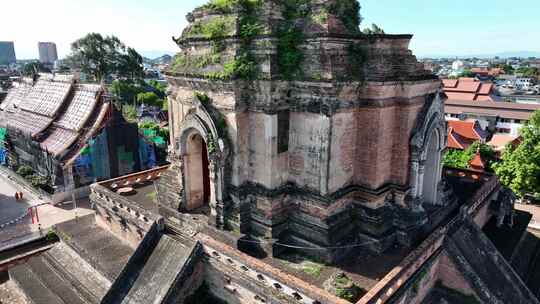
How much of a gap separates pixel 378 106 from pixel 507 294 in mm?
8339

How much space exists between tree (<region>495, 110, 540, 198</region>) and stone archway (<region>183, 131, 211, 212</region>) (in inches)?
856

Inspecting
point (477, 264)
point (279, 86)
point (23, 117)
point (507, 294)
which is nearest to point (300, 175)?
point (279, 86)

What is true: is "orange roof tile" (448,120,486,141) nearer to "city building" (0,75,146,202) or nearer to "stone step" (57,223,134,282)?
"city building" (0,75,146,202)

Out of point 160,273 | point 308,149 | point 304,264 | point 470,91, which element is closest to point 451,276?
point 304,264

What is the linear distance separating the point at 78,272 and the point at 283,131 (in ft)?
36.2

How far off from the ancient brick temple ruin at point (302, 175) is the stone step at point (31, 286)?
116 millimetres

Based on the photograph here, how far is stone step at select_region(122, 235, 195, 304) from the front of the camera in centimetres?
1279

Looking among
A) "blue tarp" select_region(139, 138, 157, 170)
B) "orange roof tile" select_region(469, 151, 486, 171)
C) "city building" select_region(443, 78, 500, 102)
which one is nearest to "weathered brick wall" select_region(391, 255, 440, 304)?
"orange roof tile" select_region(469, 151, 486, 171)

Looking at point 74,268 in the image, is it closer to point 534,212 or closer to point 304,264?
point 304,264

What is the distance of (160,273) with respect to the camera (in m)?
13.5

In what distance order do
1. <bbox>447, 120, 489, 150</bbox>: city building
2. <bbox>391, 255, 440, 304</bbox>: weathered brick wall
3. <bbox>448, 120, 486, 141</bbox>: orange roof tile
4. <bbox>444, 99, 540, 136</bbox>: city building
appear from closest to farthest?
<bbox>391, 255, 440, 304</bbox>: weathered brick wall → <bbox>447, 120, 489, 150</bbox>: city building → <bbox>448, 120, 486, 141</bbox>: orange roof tile → <bbox>444, 99, 540, 136</bbox>: city building

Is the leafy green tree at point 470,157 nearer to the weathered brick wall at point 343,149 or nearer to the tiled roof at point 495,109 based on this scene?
the weathered brick wall at point 343,149

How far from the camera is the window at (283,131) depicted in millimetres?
13258

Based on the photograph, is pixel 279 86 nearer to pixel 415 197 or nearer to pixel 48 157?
pixel 415 197
